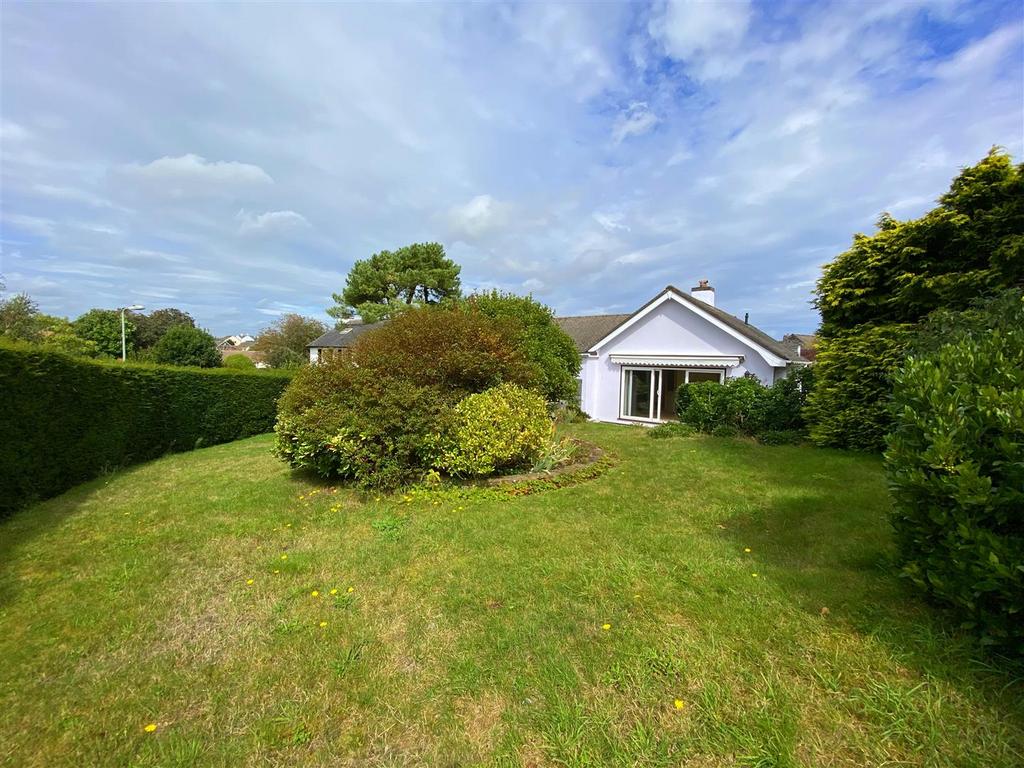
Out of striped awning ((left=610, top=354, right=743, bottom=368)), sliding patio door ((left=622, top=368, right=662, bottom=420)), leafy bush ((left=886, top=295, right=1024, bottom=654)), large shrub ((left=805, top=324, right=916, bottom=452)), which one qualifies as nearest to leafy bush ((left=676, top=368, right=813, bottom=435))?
large shrub ((left=805, top=324, right=916, bottom=452))

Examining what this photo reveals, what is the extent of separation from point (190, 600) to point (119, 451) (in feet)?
23.7

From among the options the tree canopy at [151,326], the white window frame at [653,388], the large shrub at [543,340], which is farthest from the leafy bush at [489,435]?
the tree canopy at [151,326]

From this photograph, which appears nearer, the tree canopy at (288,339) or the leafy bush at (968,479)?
the leafy bush at (968,479)

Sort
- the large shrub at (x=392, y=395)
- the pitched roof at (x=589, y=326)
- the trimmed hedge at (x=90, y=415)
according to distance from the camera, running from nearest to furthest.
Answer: the trimmed hedge at (x=90, y=415)
the large shrub at (x=392, y=395)
the pitched roof at (x=589, y=326)

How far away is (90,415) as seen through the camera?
802 cm

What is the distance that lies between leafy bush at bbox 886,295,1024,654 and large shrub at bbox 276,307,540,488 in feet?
18.3

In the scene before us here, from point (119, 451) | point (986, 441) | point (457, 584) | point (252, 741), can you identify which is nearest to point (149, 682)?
point (252, 741)

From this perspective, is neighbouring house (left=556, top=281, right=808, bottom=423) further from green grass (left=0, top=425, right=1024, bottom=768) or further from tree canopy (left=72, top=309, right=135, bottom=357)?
tree canopy (left=72, top=309, right=135, bottom=357)

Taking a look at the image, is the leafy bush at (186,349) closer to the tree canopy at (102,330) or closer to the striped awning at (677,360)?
the tree canopy at (102,330)

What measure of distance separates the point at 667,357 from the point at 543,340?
589cm

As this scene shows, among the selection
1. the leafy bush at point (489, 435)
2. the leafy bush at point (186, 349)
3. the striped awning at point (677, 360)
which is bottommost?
the leafy bush at point (489, 435)

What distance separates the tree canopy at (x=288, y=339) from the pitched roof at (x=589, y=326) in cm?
3248

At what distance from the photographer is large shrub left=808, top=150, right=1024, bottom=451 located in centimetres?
824

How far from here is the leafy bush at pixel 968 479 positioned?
242cm
